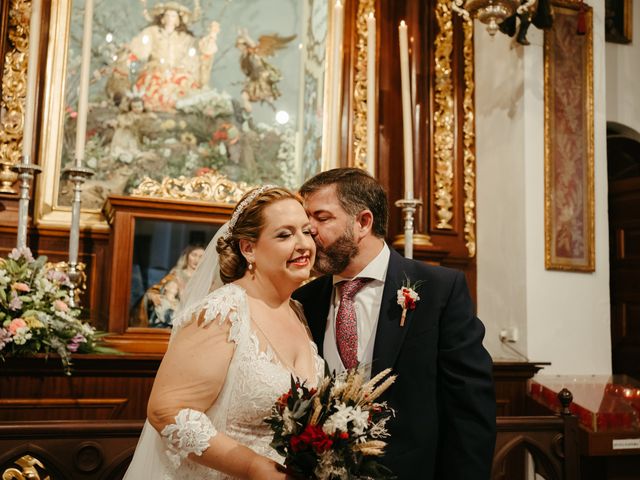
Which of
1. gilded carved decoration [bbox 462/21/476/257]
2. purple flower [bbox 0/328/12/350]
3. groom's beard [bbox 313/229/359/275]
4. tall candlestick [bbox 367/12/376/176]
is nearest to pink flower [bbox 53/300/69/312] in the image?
purple flower [bbox 0/328/12/350]

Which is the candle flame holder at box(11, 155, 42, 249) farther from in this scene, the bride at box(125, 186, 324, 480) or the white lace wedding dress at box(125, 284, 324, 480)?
the white lace wedding dress at box(125, 284, 324, 480)

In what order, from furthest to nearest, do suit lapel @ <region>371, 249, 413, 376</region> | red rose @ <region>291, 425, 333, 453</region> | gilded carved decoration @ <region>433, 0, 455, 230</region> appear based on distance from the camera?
gilded carved decoration @ <region>433, 0, 455, 230</region> → suit lapel @ <region>371, 249, 413, 376</region> → red rose @ <region>291, 425, 333, 453</region>

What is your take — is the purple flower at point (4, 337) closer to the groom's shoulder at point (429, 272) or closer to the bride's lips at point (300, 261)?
the bride's lips at point (300, 261)

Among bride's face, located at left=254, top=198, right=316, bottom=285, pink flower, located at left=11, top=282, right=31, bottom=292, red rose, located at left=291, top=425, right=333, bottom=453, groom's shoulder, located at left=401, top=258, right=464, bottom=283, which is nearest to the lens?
red rose, located at left=291, top=425, right=333, bottom=453

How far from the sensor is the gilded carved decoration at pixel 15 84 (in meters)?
4.38

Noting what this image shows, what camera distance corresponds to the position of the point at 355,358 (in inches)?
107

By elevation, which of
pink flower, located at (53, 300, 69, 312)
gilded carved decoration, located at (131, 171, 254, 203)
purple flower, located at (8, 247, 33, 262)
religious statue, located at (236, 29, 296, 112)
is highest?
religious statue, located at (236, 29, 296, 112)

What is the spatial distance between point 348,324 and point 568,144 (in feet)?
9.25

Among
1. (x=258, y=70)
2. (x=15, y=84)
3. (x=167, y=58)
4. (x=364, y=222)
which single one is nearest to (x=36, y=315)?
(x=364, y=222)

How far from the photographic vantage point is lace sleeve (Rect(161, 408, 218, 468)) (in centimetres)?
206

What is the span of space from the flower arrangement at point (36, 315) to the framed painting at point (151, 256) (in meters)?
0.72

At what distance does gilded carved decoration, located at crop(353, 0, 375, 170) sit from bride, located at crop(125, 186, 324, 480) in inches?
96.8

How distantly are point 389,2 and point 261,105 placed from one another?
134cm

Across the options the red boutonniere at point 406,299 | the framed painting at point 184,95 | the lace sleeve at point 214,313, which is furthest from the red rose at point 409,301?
the framed painting at point 184,95
